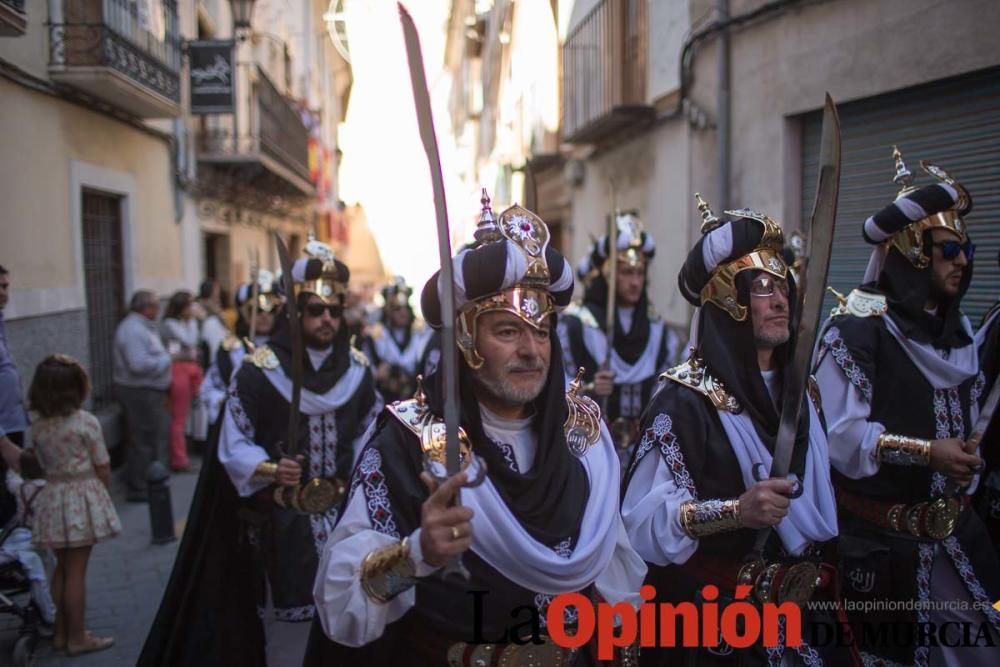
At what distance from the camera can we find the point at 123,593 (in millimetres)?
5984

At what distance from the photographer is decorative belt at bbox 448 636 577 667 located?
2.42m

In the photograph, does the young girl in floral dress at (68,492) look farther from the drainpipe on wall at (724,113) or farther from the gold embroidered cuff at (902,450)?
the drainpipe on wall at (724,113)

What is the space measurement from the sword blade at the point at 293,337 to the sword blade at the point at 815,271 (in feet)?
6.69

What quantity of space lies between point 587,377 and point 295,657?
3.03 metres

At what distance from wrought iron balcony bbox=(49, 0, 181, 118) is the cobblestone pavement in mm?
4088

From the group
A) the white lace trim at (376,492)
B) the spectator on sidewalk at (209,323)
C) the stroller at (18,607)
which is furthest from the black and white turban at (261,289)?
the white lace trim at (376,492)

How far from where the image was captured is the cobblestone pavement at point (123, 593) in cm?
495

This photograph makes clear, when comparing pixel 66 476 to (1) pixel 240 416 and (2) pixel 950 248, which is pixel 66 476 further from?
(2) pixel 950 248

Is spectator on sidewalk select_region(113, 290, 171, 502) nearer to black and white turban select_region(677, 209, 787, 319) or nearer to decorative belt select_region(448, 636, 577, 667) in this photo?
black and white turban select_region(677, 209, 787, 319)

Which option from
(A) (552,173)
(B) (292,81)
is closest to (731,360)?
(A) (552,173)

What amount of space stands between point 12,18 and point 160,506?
376 centimetres

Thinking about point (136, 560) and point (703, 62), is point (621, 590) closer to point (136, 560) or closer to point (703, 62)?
point (136, 560)

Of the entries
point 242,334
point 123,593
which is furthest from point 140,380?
point 123,593

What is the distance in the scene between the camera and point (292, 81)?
25.4m
